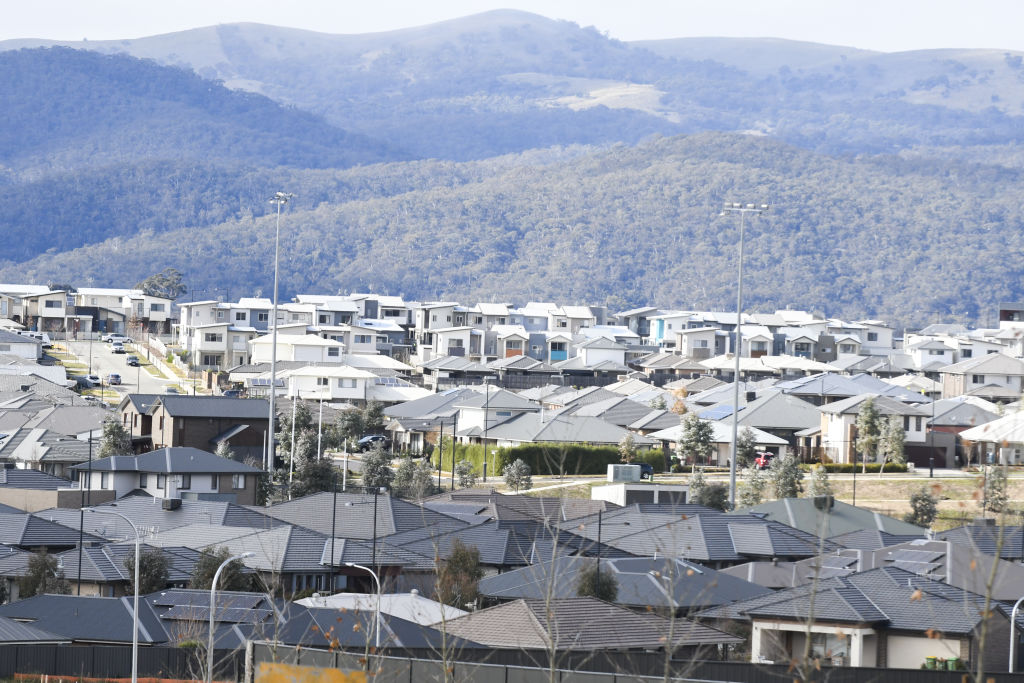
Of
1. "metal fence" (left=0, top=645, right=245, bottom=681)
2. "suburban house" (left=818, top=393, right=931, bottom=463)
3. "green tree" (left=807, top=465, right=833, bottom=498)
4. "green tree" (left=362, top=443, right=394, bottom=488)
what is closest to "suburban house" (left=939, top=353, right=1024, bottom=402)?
"suburban house" (left=818, top=393, right=931, bottom=463)

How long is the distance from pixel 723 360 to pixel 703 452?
4133 cm

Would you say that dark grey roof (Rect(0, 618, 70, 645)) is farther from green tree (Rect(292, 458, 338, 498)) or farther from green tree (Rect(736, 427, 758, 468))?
green tree (Rect(736, 427, 758, 468))

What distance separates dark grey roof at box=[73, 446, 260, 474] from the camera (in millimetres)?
51094

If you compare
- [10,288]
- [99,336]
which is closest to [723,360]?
[99,336]

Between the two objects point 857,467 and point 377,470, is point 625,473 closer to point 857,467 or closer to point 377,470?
point 377,470

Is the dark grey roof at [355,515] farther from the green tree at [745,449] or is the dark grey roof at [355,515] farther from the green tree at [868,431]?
the green tree at [868,431]

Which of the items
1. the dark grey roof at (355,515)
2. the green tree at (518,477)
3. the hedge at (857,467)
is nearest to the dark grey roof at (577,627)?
the dark grey roof at (355,515)

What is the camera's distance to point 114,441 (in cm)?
5953

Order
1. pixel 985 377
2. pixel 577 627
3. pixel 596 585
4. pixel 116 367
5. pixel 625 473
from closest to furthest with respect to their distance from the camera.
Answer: pixel 577 627 < pixel 596 585 < pixel 625 473 < pixel 985 377 < pixel 116 367

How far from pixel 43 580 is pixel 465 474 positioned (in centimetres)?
2486

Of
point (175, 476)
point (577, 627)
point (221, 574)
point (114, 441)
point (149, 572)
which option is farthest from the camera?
point (114, 441)

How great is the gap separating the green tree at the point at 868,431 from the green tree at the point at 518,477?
1291 centimetres

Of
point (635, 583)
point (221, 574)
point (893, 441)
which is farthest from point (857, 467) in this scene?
point (221, 574)

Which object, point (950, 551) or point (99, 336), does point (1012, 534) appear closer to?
point (950, 551)
